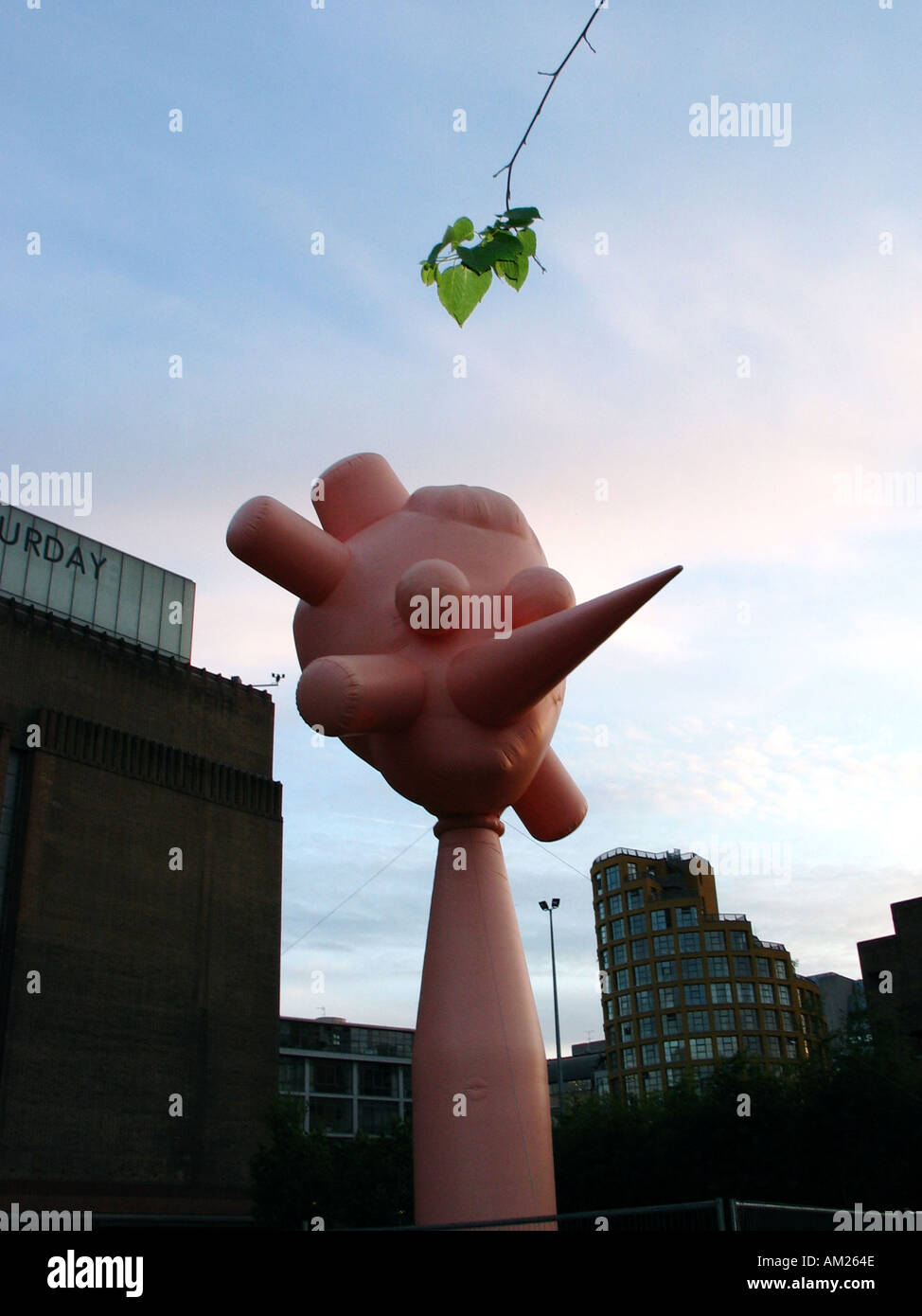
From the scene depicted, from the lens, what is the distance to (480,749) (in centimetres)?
Answer: 1123

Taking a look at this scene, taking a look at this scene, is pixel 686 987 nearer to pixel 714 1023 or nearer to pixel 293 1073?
pixel 714 1023

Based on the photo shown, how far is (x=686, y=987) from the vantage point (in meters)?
89.5

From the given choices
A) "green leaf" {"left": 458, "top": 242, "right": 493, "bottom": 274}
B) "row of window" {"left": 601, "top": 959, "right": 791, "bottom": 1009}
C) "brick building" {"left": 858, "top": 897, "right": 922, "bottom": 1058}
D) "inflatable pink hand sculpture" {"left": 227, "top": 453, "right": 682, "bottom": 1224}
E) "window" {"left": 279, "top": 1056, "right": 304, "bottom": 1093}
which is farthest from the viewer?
"row of window" {"left": 601, "top": 959, "right": 791, "bottom": 1009}

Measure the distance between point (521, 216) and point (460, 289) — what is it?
0.34 meters

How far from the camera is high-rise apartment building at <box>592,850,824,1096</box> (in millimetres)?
87625

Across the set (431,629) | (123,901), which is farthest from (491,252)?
(123,901)

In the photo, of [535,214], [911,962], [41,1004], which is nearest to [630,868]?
[911,962]

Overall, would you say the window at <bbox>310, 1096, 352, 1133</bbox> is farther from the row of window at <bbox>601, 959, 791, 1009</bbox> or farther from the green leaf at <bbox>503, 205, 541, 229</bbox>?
the green leaf at <bbox>503, 205, 541, 229</bbox>

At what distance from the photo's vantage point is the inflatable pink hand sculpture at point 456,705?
1030 cm

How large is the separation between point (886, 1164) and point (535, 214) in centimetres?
1835

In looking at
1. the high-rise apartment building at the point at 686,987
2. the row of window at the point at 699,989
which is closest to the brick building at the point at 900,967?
the high-rise apartment building at the point at 686,987

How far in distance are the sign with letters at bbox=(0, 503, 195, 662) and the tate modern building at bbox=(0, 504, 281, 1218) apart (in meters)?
0.08

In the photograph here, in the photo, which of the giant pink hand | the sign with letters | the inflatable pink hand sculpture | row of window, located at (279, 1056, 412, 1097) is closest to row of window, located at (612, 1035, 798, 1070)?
row of window, located at (279, 1056, 412, 1097)
